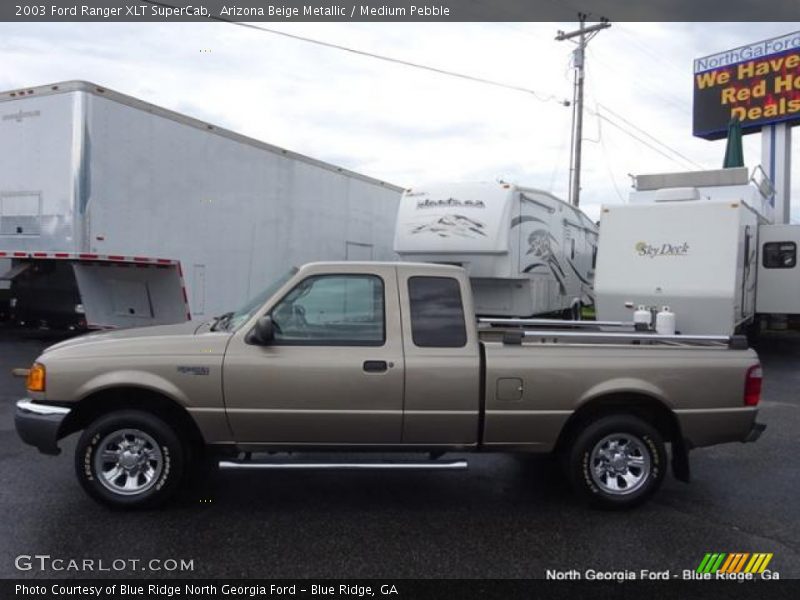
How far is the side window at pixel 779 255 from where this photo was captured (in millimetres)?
12594

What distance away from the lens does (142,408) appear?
4699 millimetres

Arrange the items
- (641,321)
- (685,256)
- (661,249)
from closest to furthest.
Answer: (641,321) < (685,256) < (661,249)

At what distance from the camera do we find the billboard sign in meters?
23.0

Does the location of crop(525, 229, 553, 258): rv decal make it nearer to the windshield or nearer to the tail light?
the tail light

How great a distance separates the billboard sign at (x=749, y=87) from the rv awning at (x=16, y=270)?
22904 mm

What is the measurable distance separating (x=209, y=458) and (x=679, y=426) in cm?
340

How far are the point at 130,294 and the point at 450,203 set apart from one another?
5566mm

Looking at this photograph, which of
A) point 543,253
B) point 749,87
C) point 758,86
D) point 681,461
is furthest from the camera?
point 749,87

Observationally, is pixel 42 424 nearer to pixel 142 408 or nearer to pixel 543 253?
pixel 142 408

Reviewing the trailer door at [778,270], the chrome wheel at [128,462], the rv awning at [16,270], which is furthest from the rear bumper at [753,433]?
the rv awning at [16,270]

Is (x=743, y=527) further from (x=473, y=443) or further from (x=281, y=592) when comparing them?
(x=281, y=592)

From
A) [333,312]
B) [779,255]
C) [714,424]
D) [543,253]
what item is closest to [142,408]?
[333,312]

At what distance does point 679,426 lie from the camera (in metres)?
4.83

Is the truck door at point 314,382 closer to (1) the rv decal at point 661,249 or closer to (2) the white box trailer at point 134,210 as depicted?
(2) the white box trailer at point 134,210
